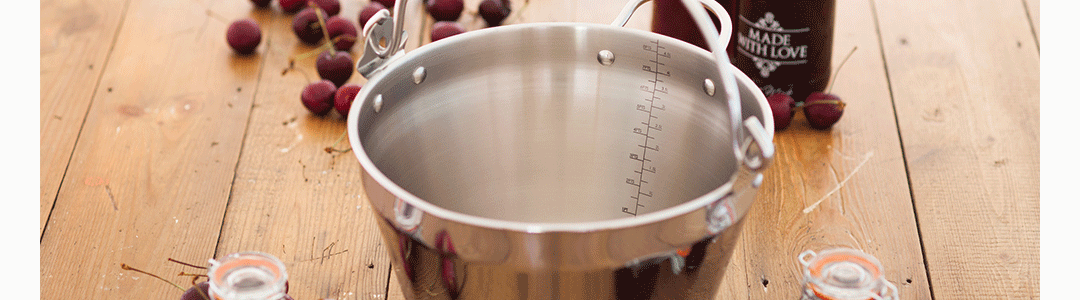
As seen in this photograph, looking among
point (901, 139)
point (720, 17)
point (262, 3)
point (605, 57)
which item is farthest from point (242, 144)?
point (901, 139)

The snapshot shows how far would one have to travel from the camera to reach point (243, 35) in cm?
117

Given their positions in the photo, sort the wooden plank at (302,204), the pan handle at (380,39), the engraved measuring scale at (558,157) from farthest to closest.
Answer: the wooden plank at (302,204)
the pan handle at (380,39)
the engraved measuring scale at (558,157)

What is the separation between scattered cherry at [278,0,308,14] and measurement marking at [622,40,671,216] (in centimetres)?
58

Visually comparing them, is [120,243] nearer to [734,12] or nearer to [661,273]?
[661,273]

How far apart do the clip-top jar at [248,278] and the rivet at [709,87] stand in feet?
1.20

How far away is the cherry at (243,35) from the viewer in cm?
117

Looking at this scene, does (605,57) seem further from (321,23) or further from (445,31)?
(321,23)

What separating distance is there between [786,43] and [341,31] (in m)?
0.52

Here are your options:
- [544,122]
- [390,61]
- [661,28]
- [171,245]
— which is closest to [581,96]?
[544,122]

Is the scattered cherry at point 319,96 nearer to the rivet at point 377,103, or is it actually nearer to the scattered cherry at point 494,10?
the scattered cherry at point 494,10

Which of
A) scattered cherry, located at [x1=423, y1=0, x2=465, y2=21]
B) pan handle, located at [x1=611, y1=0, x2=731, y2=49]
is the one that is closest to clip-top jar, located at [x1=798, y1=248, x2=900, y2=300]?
pan handle, located at [x1=611, y1=0, x2=731, y2=49]

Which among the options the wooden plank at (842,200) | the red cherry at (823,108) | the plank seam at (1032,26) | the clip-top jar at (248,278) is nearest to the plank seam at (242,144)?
the clip-top jar at (248,278)

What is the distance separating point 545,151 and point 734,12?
296mm

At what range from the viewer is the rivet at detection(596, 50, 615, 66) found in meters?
0.82
